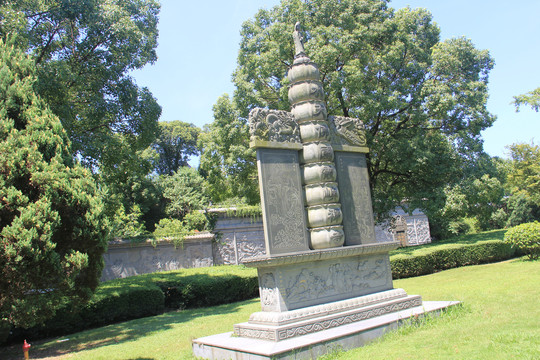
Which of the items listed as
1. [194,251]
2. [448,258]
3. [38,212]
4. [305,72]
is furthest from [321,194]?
[194,251]

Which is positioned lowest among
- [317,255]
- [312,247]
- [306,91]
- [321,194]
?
[317,255]

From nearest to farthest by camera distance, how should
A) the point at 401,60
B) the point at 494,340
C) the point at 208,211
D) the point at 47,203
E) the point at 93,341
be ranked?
the point at 494,340 → the point at 47,203 → the point at 93,341 → the point at 401,60 → the point at 208,211

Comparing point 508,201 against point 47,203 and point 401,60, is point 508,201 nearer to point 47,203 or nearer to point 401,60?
point 401,60

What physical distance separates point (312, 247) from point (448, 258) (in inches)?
413

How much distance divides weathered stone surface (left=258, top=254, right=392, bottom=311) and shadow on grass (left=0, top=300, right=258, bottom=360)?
3.96m

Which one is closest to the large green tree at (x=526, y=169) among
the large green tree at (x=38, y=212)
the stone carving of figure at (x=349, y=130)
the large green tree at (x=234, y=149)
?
the large green tree at (x=234, y=149)

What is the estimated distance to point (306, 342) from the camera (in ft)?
16.5

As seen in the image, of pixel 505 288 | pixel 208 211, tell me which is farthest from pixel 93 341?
pixel 208 211

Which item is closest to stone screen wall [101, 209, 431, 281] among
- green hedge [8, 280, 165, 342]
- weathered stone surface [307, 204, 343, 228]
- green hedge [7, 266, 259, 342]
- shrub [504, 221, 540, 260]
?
green hedge [7, 266, 259, 342]

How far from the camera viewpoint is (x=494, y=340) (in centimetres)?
477

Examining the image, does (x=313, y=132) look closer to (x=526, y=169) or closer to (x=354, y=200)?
(x=354, y=200)

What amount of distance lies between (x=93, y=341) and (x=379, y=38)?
14.0 metres

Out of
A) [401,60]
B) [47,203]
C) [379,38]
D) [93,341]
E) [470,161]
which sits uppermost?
[379,38]

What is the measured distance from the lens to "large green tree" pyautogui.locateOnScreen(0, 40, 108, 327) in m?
6.21
